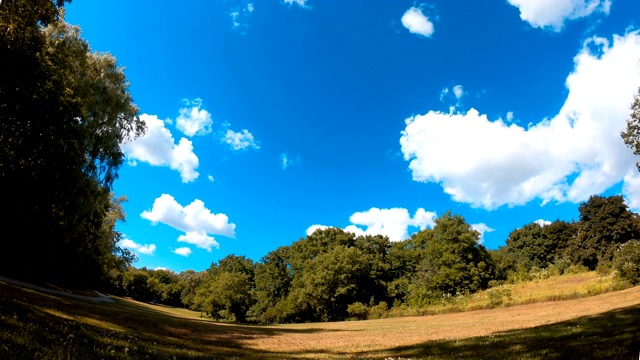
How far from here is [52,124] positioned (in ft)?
74.0

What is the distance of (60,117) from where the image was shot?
22875 millimetres

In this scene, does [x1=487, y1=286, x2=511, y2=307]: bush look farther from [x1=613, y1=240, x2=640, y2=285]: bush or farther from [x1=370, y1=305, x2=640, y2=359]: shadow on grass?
[x1=370, y1=305, x2=640, y2=359]: shadow on grass

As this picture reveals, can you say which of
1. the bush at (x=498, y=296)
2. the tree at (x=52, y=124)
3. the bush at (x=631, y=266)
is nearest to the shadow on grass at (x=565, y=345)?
the bush at (x=631, y=266)

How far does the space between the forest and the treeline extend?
26cm

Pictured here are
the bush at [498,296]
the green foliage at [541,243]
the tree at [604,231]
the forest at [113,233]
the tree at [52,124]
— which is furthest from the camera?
the green foliage at [541,243]

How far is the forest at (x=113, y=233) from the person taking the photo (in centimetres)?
2181

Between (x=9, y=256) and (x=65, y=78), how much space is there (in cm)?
2370

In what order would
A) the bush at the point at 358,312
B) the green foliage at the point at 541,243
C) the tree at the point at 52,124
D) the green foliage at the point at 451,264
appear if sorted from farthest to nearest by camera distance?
the green foliage at the point at 541,243, the green foliage at the point at 451,264, the bush at the point at 358,312, the tree at the point at 52,124

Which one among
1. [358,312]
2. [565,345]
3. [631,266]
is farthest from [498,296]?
[565,345]

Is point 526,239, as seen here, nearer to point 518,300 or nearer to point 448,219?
point 448,219

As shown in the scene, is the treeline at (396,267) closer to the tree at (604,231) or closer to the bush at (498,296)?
the tree at (604,231)

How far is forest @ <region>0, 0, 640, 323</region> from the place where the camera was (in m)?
21.8

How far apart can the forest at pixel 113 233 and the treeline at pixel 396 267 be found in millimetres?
259

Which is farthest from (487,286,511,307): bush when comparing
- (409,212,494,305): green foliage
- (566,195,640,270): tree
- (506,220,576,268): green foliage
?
(506,220,576,268): green foliage
